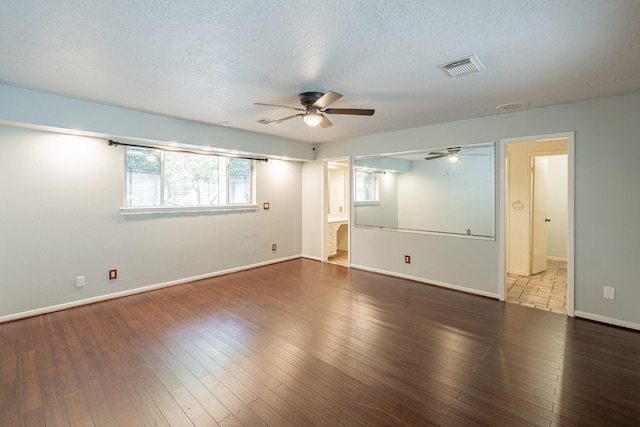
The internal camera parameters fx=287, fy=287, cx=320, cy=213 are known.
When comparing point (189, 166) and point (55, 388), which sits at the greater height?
point (189, 166)

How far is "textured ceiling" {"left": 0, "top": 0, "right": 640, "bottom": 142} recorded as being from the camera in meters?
1.69

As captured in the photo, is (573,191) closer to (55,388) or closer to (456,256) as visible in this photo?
(456,256)

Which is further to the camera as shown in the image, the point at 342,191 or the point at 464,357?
the point at 342,191

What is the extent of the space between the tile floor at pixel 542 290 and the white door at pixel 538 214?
23cm

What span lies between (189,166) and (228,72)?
8.33 ft

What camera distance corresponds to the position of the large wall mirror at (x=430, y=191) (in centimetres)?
404

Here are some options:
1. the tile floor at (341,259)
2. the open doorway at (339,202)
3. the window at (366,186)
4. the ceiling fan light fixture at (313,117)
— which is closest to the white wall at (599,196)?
the window at (366,186)

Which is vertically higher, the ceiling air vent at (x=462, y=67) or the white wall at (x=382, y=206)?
the ceiling air vent at (x=462, y=67)

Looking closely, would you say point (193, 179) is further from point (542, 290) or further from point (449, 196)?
point (542, 290)

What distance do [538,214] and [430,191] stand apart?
2.07 m

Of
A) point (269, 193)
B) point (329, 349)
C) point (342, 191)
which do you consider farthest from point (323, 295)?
point (342, 191)

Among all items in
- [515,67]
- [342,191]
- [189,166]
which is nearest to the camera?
[515,67]

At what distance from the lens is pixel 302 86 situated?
279 cm

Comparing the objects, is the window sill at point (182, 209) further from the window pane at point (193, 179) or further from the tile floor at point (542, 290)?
the tile floor at point (542, 290)
